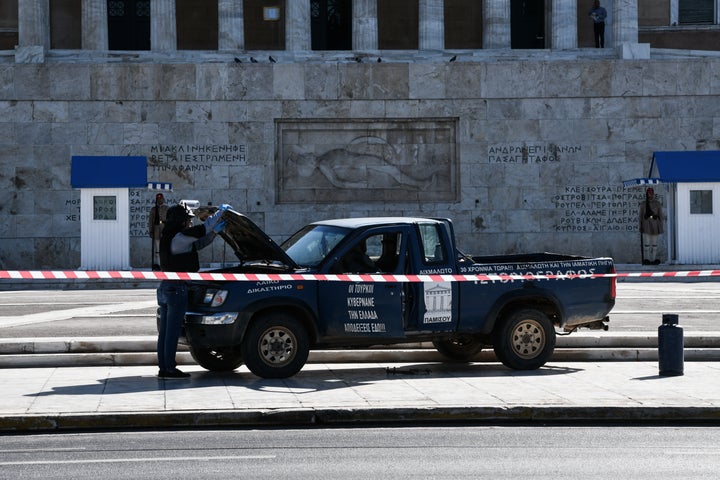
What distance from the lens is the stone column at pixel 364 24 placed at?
3872 cm

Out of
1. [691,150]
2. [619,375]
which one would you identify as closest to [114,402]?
[619,375]

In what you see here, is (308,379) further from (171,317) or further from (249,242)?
(249,242)

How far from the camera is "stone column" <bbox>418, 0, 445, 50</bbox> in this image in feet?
129

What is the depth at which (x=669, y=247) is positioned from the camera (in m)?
32.1

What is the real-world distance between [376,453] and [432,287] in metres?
4.44

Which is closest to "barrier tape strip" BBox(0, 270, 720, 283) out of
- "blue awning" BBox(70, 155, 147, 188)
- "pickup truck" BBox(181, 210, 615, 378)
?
"pickup truck" BBox(181, 210, 615, 378)

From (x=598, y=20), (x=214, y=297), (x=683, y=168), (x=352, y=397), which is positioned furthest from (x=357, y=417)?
(x=598, y=20)

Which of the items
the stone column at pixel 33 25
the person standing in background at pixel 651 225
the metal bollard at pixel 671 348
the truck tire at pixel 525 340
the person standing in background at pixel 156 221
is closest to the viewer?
the metal bollard at pixel 671 348

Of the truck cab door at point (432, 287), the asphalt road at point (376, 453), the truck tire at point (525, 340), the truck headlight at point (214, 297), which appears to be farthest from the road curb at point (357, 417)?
the truck tire at point (525, 340)

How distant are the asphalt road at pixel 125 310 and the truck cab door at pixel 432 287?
4.63 meters

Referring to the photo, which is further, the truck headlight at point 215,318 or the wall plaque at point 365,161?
the wall plaque at point 365,161

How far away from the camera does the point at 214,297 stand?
502 inches

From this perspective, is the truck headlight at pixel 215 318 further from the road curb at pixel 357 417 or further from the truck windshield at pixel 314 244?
the road curb at pixel 357 417

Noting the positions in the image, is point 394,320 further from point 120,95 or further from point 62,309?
point 120,95
